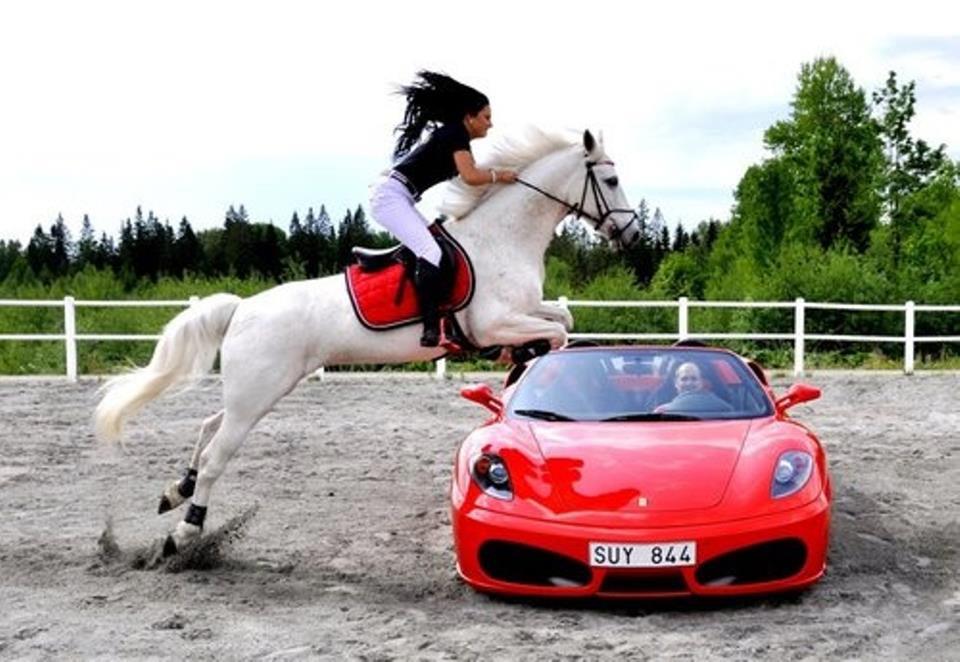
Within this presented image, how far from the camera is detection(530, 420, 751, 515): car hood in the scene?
14.8 ft

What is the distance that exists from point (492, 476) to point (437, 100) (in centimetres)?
232

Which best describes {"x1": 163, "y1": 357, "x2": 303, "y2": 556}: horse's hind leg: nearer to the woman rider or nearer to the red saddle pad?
the red saddle pad

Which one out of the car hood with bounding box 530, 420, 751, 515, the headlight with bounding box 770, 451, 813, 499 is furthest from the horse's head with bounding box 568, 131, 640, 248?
the headlight with bounding box 770, 451, 813, 499

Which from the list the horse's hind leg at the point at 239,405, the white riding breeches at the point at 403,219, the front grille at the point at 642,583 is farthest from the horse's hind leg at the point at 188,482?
the front grille at the point at 642,583

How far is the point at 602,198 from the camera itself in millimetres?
6215

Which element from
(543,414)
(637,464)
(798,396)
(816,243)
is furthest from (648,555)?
(816,243)

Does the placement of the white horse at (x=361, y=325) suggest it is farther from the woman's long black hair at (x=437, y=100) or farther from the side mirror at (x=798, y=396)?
the side mirror at (x=798, y=396)

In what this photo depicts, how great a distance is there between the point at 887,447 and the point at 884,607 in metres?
5.56

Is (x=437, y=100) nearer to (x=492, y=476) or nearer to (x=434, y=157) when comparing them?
(x=434, y=157)

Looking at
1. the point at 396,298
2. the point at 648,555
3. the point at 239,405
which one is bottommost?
the point at 648,555

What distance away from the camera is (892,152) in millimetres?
38906

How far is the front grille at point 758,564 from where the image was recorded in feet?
14.5

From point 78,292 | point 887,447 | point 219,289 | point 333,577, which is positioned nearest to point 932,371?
point 887,447

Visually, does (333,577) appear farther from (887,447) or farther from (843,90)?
(843,90)
